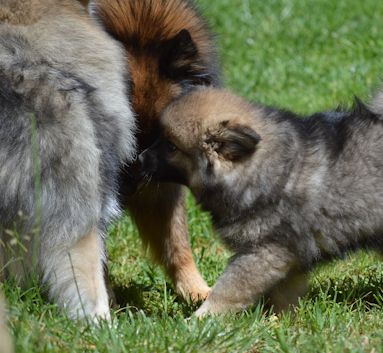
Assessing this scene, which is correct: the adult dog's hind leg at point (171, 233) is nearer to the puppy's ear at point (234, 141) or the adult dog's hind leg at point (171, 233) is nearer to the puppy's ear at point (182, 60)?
the puppy's ear at point (182, 60)

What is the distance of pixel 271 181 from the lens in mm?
4191

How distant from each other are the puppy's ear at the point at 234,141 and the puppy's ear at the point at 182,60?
2.43ft

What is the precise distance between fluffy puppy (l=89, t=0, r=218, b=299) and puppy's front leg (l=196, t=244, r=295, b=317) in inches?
30.2

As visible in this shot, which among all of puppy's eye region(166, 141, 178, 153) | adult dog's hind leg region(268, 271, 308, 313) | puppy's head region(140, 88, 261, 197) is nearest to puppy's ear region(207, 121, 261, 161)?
puppy's head region(140, 88, 261, 197)

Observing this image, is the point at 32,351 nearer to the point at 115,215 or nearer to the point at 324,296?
the point at 115,215

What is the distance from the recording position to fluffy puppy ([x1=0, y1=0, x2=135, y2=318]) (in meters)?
3.74

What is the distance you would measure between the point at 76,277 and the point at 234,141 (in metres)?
0.97

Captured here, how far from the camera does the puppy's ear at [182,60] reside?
4.71 metres

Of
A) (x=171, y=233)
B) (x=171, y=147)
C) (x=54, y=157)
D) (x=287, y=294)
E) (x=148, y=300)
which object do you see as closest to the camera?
(x=54, y=157)

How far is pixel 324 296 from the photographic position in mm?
4289

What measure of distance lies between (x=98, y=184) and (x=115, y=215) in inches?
14.6

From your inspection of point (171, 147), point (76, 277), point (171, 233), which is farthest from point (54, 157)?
point (171, 233)

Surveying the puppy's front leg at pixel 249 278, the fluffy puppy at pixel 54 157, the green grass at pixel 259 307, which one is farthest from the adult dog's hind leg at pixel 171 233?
the fluffy puppy at pixel 54 157

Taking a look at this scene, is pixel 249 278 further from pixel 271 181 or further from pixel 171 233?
pixel 171 233
